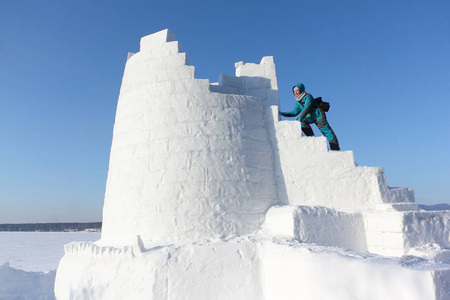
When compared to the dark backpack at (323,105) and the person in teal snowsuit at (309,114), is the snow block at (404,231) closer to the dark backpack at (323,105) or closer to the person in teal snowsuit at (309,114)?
the person in teal snowsuit at (309,114)

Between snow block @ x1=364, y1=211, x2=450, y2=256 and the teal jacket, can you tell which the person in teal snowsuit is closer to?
the teal jacket

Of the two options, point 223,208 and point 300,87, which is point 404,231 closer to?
point 223,208

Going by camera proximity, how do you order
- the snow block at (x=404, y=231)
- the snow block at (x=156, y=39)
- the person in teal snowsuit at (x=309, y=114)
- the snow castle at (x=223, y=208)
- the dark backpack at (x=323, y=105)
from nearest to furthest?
the snow castle at (x=223, y=208) < the snow block at (x=404, y=231) < the snow block at (x=156, y=39) < the person in teal snowsuit at (x=309, y=114) < the dark backpack at (x=323, y=105)

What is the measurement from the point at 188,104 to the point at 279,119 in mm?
1902

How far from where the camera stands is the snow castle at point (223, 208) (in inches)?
180

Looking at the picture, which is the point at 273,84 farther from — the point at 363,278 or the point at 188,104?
the point at 363,278

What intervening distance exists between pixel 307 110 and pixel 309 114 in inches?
7.6

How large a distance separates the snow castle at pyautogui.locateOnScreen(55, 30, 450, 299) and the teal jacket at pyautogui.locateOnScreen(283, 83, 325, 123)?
772mm

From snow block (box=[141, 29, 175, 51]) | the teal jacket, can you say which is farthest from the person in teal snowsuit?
snow block (box=[141, 29, 175, 51])

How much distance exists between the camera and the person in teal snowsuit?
671cm

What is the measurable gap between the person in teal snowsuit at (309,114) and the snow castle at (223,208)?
703mm

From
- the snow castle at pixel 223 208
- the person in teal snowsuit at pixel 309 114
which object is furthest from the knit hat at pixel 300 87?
the snow castle at pixel 223 208

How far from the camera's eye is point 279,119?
21.5 feet

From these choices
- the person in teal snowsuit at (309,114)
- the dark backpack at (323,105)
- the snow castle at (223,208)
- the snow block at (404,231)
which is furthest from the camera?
the dark backpack at (323,105)
